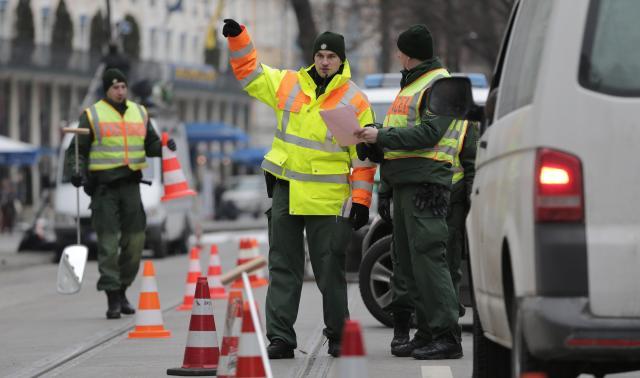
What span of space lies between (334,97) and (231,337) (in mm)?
2986

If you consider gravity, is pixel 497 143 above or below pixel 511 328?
above

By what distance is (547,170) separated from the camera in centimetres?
643

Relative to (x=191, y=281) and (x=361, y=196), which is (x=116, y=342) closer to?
(x=361, y=196)

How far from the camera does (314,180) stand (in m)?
10.9

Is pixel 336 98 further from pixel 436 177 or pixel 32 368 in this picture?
pixel 32 368

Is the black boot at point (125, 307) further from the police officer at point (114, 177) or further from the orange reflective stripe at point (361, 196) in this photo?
the orange reflective stripe at point (361, 196)

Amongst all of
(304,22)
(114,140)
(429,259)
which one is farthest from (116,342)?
(304,22)

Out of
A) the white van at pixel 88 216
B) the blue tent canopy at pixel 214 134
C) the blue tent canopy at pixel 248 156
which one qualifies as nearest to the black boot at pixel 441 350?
the white van at pixel 88 216

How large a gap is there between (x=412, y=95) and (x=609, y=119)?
4.39 m

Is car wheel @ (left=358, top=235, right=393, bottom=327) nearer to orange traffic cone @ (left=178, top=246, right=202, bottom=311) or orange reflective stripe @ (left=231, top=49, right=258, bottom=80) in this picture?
orange reflective stripe @ (left=231, top=49, right=258, bottom=80)

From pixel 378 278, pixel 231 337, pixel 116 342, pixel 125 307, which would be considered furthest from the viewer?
pixel 125 307

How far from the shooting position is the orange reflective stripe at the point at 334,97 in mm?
10951

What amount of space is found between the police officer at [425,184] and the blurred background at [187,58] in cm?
1811

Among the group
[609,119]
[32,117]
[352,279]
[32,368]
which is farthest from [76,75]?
[609,119]
